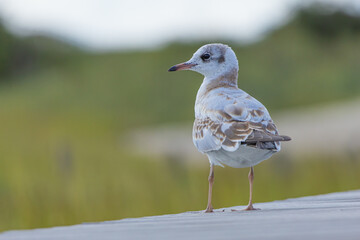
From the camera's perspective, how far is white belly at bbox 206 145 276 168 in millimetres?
4910

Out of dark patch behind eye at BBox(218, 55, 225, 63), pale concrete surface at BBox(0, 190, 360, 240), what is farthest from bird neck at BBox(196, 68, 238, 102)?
pale concrete surface at BBox(0, 190, 360, 240)

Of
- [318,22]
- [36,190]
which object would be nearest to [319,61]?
[318,22]

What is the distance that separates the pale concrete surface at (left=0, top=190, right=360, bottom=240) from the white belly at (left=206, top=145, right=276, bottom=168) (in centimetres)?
72

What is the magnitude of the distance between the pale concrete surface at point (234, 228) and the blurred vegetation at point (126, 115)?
13.8 feet

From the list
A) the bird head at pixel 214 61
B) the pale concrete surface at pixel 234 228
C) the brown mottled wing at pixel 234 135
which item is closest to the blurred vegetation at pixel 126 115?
the bird head at pixel 214 61

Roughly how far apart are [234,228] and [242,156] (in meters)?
1.60

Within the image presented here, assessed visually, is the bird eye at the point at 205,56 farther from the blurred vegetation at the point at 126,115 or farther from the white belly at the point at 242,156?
the blurred vegetation at the point at 126,115

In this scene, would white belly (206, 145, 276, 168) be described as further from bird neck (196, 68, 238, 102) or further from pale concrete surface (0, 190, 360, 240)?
bird neck (196, 68, 238, 102)

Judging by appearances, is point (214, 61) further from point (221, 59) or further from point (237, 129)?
point (237, 129)

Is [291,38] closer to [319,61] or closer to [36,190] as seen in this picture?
[319,61]

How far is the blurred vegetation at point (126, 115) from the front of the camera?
360 inches

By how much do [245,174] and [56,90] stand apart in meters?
18.9

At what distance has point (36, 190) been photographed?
9.92m

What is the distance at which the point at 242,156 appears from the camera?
16.4 feet
